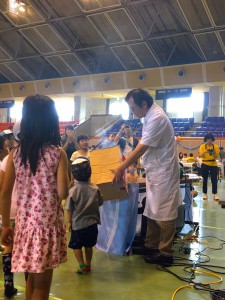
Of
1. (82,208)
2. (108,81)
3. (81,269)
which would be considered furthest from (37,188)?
(108,81)

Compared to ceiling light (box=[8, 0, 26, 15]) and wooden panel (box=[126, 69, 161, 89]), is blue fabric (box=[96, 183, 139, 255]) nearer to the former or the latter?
ceiling light (box=[8, 0, 26, 15])

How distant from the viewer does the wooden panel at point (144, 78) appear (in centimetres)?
1844

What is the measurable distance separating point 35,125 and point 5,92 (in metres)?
23.5

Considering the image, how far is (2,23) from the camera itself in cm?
1822

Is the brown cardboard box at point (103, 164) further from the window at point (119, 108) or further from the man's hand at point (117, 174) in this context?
the window at point (119, 108)

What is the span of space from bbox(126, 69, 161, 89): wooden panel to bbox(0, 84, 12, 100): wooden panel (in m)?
9.24

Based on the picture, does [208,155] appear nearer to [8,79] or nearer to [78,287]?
[78,287]

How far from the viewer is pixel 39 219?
1806 mm

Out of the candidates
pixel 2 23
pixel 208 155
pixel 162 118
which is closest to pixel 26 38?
pixel 2 23

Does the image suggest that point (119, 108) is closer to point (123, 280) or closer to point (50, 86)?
point (50, 86)

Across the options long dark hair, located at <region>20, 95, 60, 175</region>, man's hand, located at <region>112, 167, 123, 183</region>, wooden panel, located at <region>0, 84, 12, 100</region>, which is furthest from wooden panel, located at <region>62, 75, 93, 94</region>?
long dark hair, located at <region>20, 95, 60, 175</region>

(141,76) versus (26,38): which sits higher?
(26,38)

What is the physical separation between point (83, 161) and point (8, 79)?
2221cm

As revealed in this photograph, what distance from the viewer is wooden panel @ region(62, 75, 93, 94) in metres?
20.6
